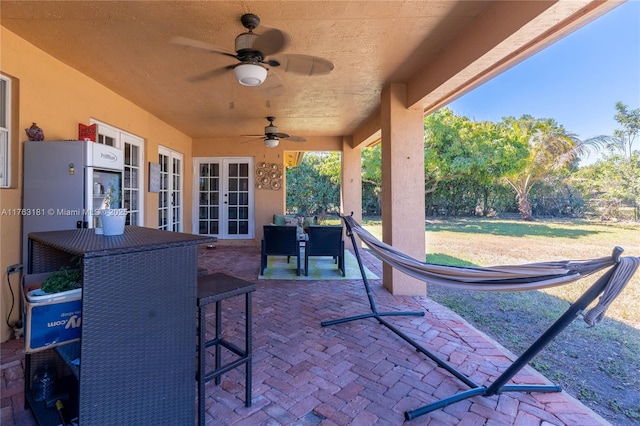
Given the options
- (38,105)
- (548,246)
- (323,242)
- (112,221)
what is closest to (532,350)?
(112,221)

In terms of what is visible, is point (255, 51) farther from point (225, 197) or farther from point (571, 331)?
point (225, 197)

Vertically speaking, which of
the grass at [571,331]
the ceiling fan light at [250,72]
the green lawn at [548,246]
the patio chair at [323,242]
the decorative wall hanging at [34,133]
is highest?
the ceiling fan light at [250,72]

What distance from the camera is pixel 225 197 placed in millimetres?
7176

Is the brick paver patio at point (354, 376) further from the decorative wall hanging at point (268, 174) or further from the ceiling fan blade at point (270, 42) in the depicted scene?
the decorative wall hanging at point (268, 174)

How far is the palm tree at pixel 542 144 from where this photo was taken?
1051cm

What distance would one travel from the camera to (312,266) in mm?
5121

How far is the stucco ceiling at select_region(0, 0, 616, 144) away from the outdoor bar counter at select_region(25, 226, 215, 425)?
195 cm

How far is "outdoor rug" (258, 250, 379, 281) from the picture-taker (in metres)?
4.40

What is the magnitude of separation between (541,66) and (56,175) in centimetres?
1127

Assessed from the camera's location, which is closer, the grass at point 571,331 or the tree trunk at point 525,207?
the grass at point 571,331

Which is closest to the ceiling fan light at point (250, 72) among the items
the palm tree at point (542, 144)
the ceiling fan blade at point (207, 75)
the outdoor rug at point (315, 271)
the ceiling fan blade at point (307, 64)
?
the ceiling fan blade at point (307, 64)

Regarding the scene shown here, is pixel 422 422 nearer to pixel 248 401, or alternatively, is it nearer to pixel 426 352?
pixel 426 352

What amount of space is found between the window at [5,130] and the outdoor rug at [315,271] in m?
2.93

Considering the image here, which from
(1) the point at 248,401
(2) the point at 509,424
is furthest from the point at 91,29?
(2) the point at 509,424
